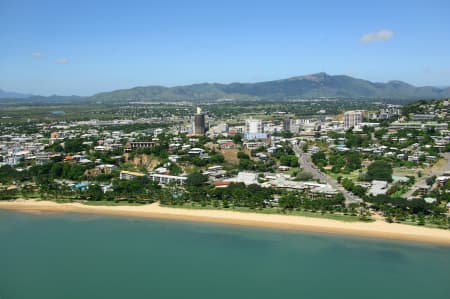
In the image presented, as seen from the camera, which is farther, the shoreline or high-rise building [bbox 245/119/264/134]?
high-rise building [bbox 245/119/264/134]

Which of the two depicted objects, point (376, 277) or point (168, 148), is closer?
point (376, 277)

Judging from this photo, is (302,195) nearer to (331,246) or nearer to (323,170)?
(331,246)

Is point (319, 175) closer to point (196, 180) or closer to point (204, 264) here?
point (196, 180)

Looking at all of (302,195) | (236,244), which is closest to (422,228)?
(302,195)

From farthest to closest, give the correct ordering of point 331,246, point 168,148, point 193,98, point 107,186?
point 193,98 → point 168,148 → point 107,186 → point 331,246

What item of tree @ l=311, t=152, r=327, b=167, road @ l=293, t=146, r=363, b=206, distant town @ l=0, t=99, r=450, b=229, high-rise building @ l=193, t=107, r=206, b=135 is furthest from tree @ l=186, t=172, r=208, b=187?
high-rise building @ l=193, t=107, r=206, b=135

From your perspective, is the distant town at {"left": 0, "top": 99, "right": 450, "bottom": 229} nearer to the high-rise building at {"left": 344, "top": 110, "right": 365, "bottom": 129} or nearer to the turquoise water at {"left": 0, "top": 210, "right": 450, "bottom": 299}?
the turquoise water at {"left": 0, "top": 210, "right": 450, "bottom": 299}

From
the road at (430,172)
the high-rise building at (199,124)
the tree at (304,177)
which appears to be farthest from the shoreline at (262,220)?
the high-rise building at (199,124)
